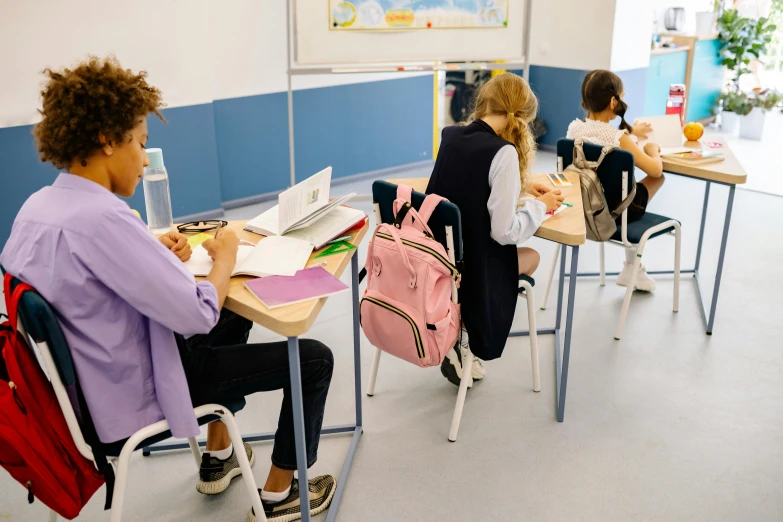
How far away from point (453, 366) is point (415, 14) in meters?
2.26

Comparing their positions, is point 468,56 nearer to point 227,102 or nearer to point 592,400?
point 227,102

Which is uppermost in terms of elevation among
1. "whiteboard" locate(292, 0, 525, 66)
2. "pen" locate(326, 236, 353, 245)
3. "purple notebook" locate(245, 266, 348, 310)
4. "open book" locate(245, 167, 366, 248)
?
"whiteboard" locate(292, 0, 525, 66)

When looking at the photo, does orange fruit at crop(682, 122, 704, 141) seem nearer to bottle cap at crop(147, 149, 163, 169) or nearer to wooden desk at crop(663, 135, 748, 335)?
wooden desk at crop(663, 135, 748, 335)

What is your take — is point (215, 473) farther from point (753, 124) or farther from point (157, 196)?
point (753, 124)

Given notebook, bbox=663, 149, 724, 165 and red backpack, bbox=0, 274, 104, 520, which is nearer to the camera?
red backpack, bbox=0, 274, 104, 520

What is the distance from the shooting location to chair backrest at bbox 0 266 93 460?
4.35 ft

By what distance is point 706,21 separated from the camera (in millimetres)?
6441


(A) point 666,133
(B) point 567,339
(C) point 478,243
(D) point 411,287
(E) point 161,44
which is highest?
(E) point 161,44

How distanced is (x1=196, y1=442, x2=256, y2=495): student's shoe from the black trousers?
0.27 meters

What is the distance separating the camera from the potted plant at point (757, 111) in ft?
20.1

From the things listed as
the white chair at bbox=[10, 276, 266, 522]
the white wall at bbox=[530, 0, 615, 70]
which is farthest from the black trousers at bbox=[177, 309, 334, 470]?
the white wall at bbox=[530, 0, 615, 70]

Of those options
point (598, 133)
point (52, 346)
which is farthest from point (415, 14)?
point (52, 346)

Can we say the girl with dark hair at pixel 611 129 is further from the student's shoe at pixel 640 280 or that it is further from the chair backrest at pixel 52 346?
the chair backrest at pixel 52 346

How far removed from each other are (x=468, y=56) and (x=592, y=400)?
2.34 meters
